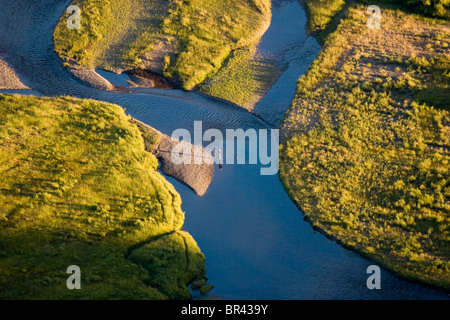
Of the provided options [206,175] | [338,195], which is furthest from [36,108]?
[338,195]

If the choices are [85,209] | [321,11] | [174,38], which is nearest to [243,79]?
[174,38]

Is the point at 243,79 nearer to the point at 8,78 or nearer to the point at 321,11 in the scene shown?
the point at 321,11

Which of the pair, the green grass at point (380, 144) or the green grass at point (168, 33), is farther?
the green grass at point (168, 33)

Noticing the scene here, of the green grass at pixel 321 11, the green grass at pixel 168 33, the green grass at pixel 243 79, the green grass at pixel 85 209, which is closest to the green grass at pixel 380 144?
the green grass at pixel 321 11

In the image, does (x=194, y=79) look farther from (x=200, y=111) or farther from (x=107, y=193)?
(x=107, y=193)

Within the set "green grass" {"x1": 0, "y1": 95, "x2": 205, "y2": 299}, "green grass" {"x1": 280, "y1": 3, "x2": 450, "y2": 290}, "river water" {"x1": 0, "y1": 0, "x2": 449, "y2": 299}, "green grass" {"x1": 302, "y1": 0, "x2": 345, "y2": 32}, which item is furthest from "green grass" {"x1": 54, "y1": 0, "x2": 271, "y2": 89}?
"green grass" {"x1": 280, "y1": 3, "x2": 450, "y2": 290}

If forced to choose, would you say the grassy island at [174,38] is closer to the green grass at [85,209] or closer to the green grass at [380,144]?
the green grass at [380,144]

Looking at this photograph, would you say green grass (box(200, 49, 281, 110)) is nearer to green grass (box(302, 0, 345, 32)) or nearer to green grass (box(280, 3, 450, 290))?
green grass (box(280, 3, 450, 290))
